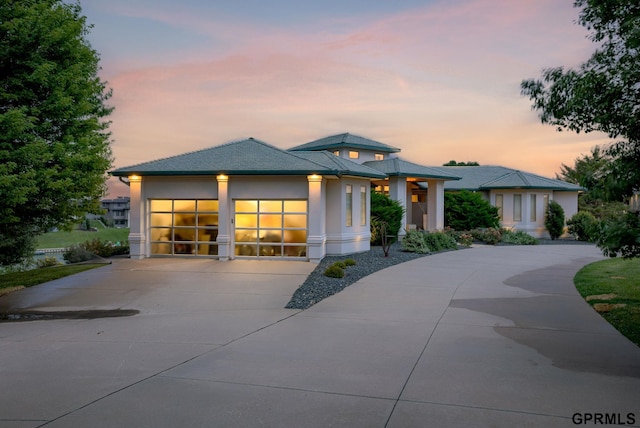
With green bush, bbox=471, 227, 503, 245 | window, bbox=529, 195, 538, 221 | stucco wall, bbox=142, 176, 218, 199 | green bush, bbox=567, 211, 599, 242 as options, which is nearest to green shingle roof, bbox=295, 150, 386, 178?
stucco wall, bbox=142, 176, 218, 199

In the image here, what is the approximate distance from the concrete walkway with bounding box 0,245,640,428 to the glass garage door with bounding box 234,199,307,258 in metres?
6.30

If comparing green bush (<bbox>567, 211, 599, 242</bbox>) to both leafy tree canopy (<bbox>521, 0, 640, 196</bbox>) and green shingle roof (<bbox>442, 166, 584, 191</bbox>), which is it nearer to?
green shingle roof (<bbox>442, 166, 584, 191</bbox>)

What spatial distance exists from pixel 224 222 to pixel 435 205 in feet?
48.2

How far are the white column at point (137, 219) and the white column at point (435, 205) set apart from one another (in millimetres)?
A: 16520

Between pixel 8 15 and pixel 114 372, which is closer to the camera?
pixel 114 372

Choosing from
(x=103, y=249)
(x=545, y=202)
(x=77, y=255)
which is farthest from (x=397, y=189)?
(x=77, y=255)

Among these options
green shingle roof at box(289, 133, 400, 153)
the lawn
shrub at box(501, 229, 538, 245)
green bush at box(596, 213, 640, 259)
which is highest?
green shingle roof at box(289, 133, 400, 153)

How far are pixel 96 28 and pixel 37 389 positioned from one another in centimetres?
1222

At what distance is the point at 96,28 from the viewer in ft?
49.1

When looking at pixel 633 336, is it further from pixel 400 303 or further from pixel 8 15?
pixel 8 15

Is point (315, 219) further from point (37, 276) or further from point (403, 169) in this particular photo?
point (403, 169)

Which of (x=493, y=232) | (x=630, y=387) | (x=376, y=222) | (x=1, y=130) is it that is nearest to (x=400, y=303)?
(x=630, y=387)

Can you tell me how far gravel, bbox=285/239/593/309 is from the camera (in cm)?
1227

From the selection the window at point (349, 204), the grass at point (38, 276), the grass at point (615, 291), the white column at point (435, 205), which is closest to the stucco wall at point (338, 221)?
the window at point (349, 204)
